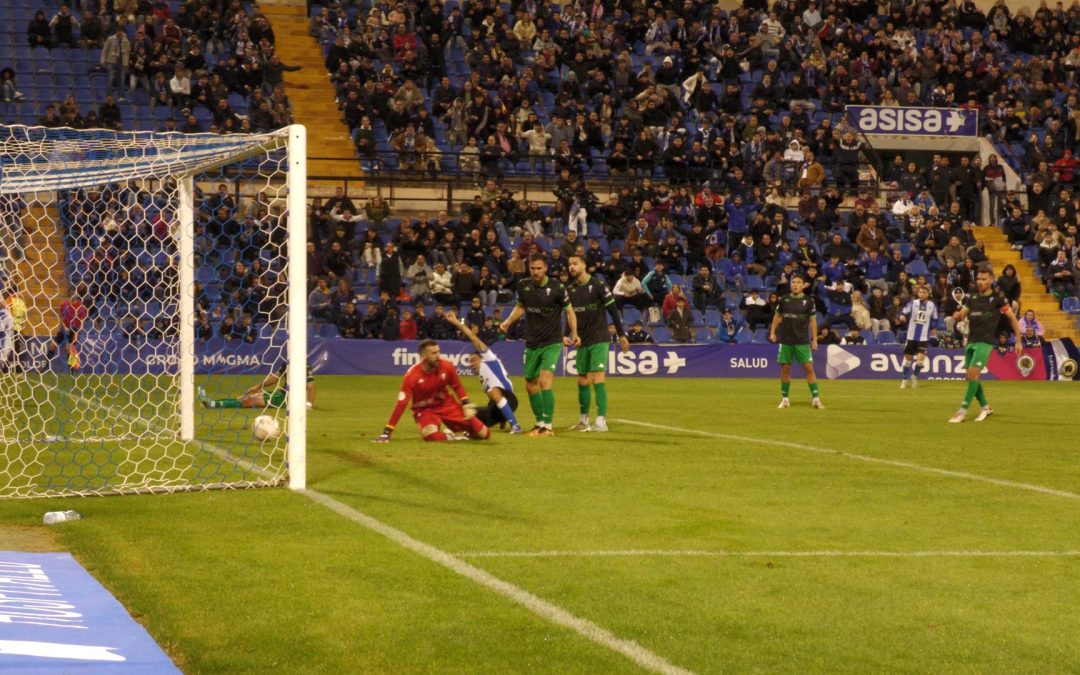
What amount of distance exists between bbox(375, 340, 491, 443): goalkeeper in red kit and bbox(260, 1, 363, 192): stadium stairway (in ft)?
57.7

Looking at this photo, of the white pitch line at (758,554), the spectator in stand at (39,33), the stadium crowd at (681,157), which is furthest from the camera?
the spectator in stand at (39,33)

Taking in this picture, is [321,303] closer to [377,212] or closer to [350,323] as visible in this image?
[350,323]

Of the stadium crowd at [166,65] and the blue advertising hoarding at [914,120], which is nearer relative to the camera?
the stadium crowd at [166,65]

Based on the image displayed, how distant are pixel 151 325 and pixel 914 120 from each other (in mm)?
25753

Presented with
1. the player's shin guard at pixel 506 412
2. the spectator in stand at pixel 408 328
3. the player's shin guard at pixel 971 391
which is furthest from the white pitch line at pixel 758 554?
the spectator in stand at pixel 408 328

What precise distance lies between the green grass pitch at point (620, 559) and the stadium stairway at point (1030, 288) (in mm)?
22409

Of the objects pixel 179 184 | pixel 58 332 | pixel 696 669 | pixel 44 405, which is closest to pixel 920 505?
pixel 696 669

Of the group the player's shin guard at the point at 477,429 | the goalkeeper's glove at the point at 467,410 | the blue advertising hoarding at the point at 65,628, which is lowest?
the blue advertising hoarding at the point at 65,628

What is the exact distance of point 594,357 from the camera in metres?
16.3

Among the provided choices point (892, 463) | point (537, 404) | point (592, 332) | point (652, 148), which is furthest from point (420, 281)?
point (892, 463)

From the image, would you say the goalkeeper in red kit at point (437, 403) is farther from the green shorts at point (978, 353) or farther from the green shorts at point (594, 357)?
the green shorts at point (978, 353)

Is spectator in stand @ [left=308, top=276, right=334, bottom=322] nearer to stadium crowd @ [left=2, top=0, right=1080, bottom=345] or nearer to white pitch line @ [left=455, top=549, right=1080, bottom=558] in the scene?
stadium crowd @ [left=2, top=0, right=1080, bottom=345]

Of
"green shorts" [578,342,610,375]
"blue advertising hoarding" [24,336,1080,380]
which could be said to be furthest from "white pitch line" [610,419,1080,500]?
"blue advertising hoarding" [24,336,1080,380]

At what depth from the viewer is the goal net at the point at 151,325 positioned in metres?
10.9
